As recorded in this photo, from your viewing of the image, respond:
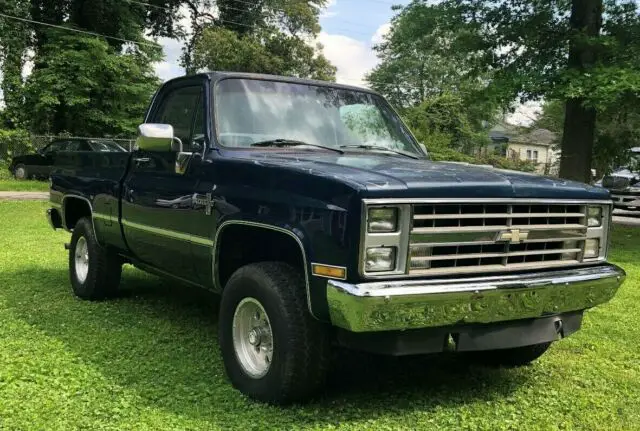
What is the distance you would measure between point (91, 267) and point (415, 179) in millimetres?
3882

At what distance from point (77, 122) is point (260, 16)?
13.4 m

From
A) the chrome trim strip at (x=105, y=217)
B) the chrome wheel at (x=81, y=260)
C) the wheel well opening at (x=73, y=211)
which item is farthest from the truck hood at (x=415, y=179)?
the wheel well opening at (x=73, y=211)

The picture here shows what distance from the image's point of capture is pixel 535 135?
59.2m

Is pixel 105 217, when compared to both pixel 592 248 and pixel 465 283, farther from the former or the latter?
pixel 592 248

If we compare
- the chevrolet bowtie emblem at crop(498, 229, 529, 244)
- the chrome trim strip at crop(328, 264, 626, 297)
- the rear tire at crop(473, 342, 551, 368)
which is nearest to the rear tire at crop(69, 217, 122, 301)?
the rear tire at crop(473, 342, 551, 368)

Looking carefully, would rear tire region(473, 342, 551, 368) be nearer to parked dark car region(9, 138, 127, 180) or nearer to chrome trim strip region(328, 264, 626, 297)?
chrome trim strip region(328, 264, 626, 297)

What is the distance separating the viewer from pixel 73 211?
7.09 metres

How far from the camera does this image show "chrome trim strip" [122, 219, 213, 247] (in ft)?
14.7

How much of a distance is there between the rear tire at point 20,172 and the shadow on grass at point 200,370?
19.8 meters

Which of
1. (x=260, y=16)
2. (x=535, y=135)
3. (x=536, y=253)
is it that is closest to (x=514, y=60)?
(x=536, y=253)

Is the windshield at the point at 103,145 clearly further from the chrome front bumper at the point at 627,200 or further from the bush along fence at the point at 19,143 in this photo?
the chrome front bumper at the point at 627,200

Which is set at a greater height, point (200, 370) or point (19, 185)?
point (200, 370)

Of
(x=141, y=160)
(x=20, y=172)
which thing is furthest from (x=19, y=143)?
(x=141, y=160)

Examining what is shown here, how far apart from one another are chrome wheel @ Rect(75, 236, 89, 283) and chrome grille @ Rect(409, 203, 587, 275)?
4.19 m
